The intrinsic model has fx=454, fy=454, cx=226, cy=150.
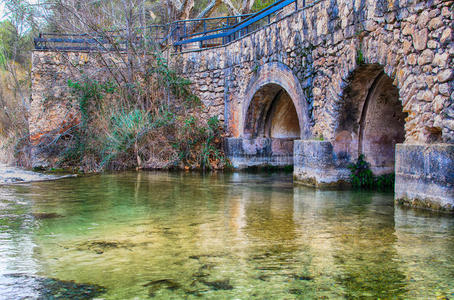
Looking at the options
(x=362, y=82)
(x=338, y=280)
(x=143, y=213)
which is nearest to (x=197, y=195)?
(x=143, y=213)

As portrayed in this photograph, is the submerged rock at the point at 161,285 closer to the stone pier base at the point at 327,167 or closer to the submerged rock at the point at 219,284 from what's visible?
the submerged rock at the point at 219,284

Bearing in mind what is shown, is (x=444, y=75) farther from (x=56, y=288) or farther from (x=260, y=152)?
(x=260, y=152)

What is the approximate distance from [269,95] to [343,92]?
4.24 meters

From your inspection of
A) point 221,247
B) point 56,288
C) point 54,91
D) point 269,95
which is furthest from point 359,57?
point 54,91

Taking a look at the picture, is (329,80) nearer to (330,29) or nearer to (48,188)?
(330,29)

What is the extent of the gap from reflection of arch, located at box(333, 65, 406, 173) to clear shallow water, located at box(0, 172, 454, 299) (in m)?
1.19

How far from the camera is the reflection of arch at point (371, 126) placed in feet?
27.2

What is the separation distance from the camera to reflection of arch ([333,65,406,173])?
8.28 meters

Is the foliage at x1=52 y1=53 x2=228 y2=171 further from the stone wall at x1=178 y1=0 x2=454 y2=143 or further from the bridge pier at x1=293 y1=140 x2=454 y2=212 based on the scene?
the bridge pier at x1=293 y1=140 x2=454 y2=212

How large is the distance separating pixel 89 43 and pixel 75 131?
2855 mm

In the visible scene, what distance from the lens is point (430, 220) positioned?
5.40 m

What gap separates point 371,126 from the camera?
8.54 metres

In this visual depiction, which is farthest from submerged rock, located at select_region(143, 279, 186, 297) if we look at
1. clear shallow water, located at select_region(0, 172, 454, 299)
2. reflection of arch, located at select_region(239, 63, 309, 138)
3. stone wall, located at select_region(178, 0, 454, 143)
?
reflection of arch, located at select_region(239, 63, 309, 138)

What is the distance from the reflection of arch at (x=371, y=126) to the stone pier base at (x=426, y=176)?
208 cm
